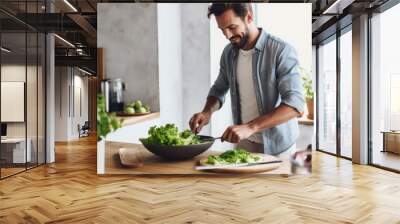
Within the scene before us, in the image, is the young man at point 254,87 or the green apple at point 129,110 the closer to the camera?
the green apple at point 129,110

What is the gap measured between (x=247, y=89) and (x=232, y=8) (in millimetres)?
1085

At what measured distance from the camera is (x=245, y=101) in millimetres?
5246

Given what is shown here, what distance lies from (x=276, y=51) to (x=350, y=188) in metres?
1.94

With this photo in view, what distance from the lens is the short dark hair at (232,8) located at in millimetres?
5188

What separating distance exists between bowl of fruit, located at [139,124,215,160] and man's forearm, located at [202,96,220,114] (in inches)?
14.9

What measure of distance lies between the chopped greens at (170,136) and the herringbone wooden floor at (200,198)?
53 cm

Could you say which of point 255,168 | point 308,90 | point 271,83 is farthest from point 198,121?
point 308,90

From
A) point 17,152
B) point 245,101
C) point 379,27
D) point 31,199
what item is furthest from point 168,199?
point 379,27

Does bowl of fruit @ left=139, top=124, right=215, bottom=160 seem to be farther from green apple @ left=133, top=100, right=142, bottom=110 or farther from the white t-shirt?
the white t-shirt

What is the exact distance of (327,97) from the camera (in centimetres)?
878

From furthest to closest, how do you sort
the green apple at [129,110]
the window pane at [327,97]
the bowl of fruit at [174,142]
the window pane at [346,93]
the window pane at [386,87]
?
1. the window pane at [327,97]
2. the window pane at [346,93]
3. the window pane at [386,87]
4. the bowl of fruit at [174,142]
5. the green apple at [129,110]

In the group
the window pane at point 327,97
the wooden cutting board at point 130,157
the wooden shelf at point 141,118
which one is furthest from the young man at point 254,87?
the window pane at point 327,97

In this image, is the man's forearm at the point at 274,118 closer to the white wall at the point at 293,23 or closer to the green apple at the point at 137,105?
the white wall at the point at 293,23

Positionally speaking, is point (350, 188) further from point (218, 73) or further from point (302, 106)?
point (218, 73)
